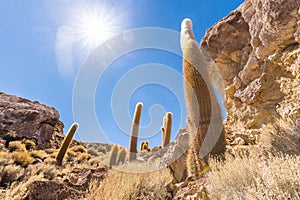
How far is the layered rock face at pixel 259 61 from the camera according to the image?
5.14 metres

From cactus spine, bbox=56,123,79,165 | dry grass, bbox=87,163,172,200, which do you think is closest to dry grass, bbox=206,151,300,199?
dry grass, bbox=87,163,172,200

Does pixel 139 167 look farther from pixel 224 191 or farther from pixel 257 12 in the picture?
pixel 257 12

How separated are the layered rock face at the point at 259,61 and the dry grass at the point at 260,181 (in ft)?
7.12

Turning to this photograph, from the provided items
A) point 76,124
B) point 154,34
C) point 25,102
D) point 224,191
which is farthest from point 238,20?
point 25,102

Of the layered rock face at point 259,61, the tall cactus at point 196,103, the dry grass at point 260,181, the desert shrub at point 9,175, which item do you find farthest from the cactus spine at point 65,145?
the dry grass at point 260,181

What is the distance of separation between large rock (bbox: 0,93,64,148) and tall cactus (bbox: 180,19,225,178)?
1305 cm

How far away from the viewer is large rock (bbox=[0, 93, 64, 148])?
13.8m

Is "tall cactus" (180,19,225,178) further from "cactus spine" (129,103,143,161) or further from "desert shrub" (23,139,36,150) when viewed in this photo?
"desert shrub" (23,139,36,150)

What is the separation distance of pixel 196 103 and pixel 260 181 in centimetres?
263

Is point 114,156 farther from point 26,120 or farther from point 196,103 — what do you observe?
point 26,120

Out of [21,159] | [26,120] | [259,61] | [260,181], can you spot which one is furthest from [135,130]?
[26,120]

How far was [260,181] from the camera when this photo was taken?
1830mm

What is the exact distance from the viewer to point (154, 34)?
30.4 feet

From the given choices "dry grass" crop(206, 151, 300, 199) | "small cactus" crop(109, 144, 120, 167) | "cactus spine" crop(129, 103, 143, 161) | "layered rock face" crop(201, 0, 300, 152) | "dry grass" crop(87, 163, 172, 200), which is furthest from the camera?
"small cactus" crop(109, 144, 120, 167)
